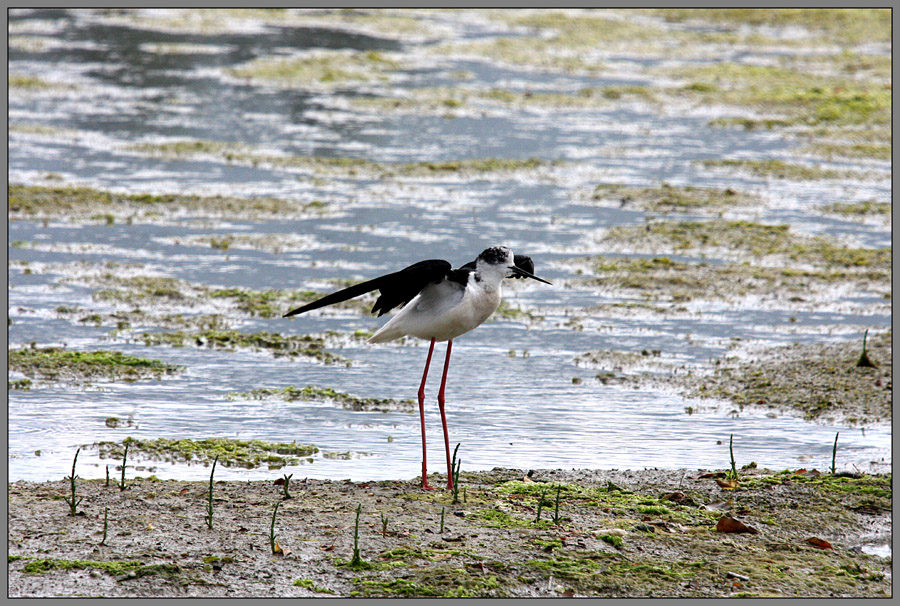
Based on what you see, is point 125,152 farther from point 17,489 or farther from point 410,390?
point 17,489

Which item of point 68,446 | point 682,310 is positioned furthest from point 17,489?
point 682,310

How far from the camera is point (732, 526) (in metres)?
5.25

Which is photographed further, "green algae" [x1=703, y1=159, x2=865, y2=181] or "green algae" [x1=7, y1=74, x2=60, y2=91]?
"green algae" [x1=7, y1=74, x2=60, y2=91]

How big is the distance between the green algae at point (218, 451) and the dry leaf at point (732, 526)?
7.86 feet

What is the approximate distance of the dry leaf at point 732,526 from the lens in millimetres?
5242

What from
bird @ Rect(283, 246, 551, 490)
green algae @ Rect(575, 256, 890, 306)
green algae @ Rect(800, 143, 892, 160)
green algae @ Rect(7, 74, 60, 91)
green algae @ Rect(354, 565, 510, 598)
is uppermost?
green algae @ Rect(7, 74, 60, 91)

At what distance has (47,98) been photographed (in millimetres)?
19312

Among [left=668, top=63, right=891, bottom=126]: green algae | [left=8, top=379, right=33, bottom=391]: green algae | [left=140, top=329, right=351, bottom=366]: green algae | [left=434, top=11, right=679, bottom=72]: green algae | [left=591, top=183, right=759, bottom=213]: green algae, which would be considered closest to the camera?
[left=8, top=379, right=33, bottom=391]: green algae

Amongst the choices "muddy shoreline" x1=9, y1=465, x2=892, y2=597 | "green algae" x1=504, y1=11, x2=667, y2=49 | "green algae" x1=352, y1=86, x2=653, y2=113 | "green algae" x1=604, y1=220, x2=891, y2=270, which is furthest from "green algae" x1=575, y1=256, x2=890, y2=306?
"green algae" x1=504, y1=11, x2=667, y2=49

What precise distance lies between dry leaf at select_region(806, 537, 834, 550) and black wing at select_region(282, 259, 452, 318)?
7.05 feet

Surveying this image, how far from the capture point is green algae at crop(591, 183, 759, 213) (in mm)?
13312

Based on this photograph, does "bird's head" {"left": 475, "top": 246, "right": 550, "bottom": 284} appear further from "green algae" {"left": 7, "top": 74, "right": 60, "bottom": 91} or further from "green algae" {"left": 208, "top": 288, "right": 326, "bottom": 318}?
"green algae" {"left": 7, "top": 74, "right": 60, "bottom": 91}

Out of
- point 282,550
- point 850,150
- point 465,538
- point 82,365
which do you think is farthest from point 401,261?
point 850,150

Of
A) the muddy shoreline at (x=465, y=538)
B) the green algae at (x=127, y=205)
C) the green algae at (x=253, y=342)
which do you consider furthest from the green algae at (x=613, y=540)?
the green algae at (x=127, y=205)
